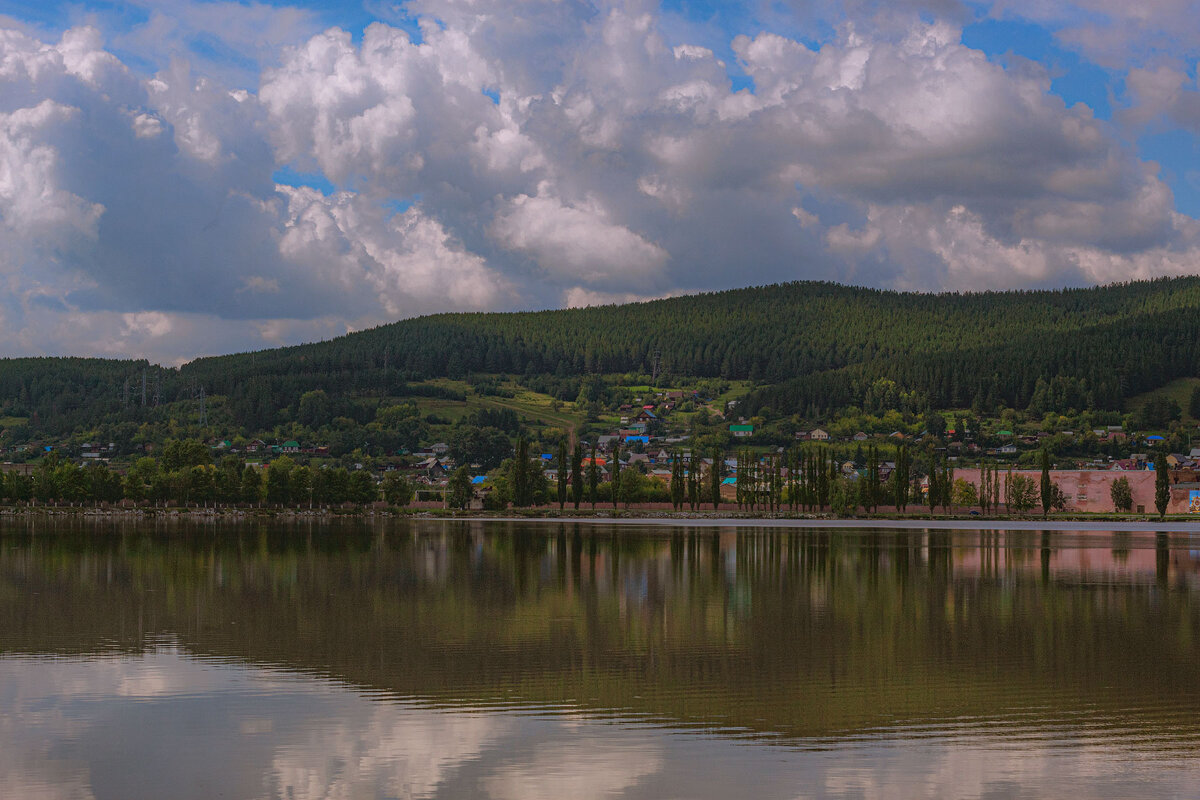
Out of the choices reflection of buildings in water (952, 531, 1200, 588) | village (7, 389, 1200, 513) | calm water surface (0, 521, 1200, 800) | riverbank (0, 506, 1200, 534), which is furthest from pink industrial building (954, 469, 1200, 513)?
calm water surface (0, 521, 1200, 800)

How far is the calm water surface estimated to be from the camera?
44.9 feet

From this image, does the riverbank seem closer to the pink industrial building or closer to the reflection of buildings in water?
the pink industrial building

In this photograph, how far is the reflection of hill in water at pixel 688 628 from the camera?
18.3 m

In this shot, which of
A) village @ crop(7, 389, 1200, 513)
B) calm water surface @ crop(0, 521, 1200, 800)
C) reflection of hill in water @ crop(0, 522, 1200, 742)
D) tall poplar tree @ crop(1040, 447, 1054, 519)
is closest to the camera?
calm water surface @ crop(0, 521, 1200, 800)

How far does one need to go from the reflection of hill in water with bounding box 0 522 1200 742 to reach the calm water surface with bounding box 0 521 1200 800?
0.12m

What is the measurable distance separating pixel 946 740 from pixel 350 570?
101ft

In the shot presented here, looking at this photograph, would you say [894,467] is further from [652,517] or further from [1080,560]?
[1080,560]

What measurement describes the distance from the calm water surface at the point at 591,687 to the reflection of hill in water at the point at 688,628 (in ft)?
0.38

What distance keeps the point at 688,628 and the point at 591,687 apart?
311 inches

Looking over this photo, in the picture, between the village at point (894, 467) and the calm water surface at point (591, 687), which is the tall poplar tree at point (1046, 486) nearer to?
the village at point (894, 467)

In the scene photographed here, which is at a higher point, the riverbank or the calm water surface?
the calm water surface

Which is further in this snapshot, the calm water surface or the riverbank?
the riverbank

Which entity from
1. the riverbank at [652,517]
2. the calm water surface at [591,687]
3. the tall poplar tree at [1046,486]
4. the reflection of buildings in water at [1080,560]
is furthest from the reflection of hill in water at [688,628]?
the tall poplar tree at [1046,486]

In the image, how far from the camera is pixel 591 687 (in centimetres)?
1898
